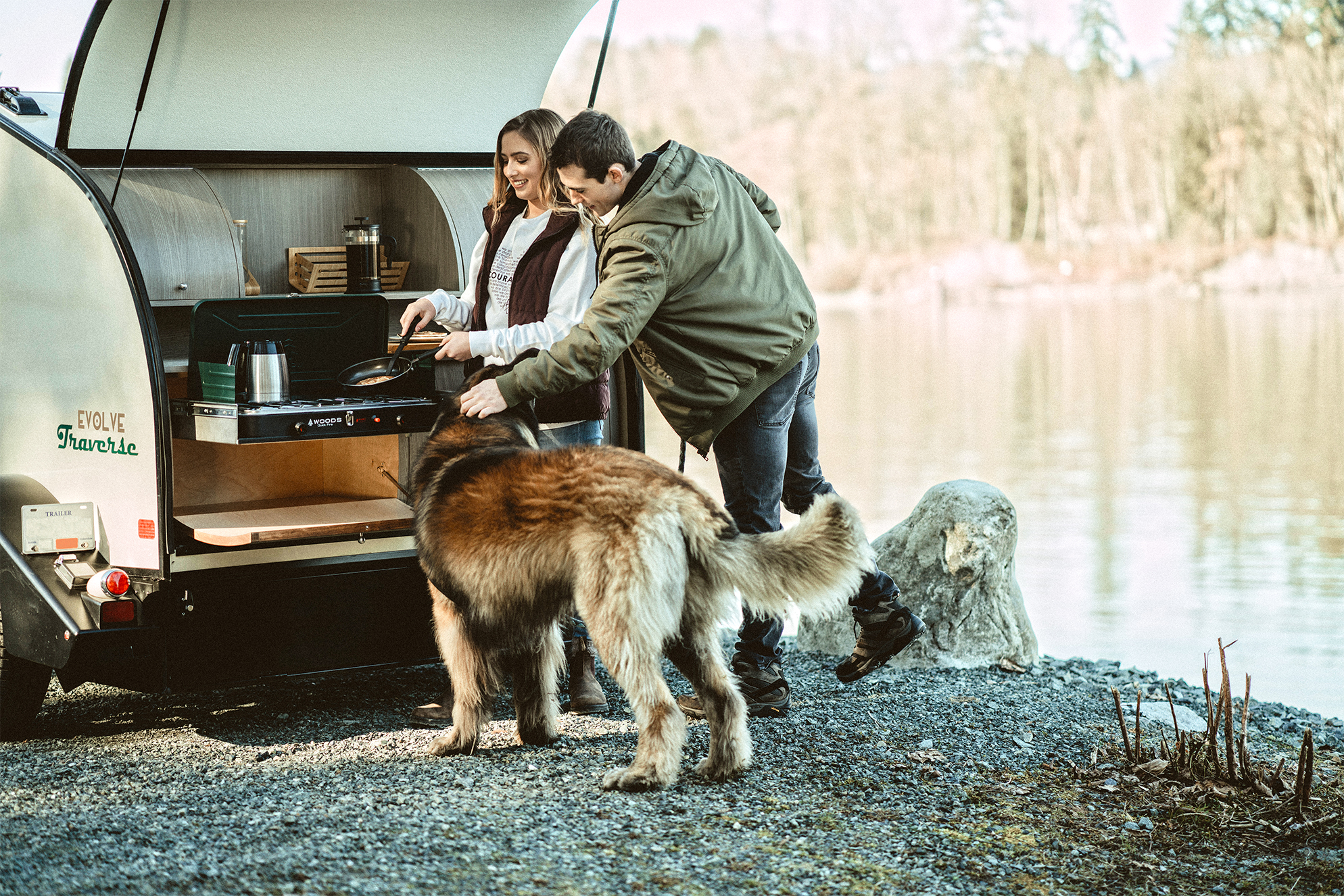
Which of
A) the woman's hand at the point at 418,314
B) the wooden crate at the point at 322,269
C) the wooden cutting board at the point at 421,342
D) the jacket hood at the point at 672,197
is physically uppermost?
the jacket hood at the point at 672,197

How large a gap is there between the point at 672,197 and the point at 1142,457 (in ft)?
52.6

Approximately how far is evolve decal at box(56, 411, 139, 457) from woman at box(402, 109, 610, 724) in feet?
3.21

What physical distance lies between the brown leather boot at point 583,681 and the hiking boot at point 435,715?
18.1 inches

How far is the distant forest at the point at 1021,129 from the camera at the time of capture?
43781 millimetres

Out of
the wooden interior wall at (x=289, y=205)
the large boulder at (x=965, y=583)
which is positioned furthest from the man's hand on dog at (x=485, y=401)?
the large boulder at (x=965, y=583)

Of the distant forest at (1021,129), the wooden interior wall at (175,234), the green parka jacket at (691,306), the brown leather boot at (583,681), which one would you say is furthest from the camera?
the distant forest at (1021,129)

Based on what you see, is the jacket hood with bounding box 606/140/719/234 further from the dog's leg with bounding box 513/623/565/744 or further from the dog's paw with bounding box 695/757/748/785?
the dog's paw with bounding box 695/757/748/785

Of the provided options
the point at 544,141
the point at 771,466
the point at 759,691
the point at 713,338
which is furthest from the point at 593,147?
the point at 759,691

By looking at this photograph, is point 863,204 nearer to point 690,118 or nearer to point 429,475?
point 690,118

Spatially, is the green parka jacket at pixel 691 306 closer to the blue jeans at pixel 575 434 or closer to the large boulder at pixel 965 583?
the blue jeans at pixel 575 434

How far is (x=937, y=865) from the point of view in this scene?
350cm

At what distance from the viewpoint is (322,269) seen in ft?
19.3

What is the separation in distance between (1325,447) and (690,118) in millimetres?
35353

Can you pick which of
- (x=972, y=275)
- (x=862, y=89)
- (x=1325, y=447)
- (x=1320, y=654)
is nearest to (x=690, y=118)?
(x=862, y=89)
